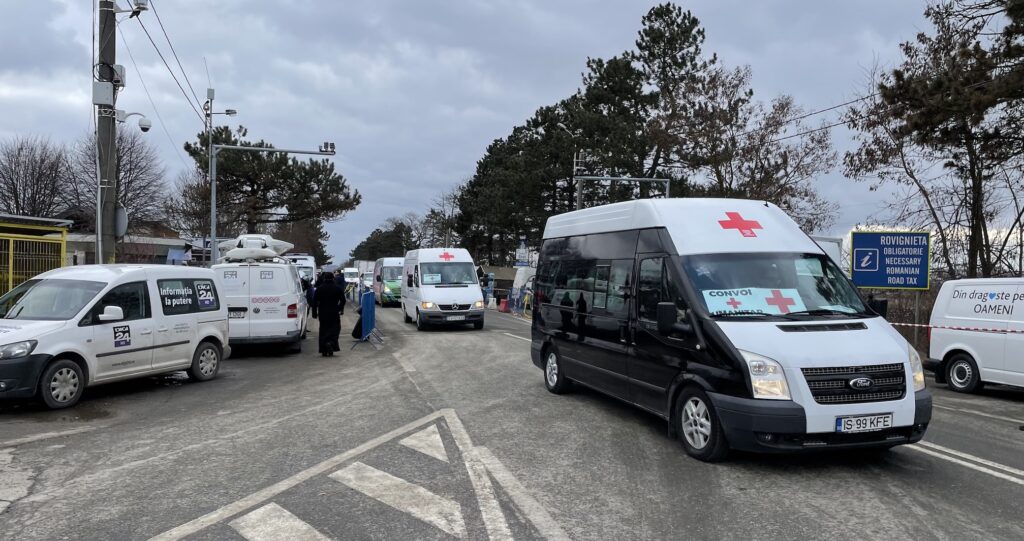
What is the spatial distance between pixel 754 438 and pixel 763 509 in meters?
0.78

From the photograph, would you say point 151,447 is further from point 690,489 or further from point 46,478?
point 690,489

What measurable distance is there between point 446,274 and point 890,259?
1187cm

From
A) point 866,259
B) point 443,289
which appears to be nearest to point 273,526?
point 443,289

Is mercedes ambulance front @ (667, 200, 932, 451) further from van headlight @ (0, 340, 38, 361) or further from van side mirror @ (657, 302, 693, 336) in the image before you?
van headlight @ (0, 340, 38, 361)

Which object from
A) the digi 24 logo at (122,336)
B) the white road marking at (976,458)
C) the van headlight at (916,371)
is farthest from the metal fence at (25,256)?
the white road marking at (976,458)

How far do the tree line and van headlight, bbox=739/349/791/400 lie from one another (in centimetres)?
3913

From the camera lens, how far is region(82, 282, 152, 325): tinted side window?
9.13m

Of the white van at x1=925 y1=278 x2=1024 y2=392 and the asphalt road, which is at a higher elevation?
the white van at x1=925 y1=278 x2=1024 y2=392

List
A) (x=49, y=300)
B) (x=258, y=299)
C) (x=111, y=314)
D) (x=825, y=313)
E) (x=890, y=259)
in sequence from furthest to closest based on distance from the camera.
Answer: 1. (x=890, y=259)
2. (x=258, y=299)
3. (x=49, y=300)
4. (x=111, y=314)
5. (x=825, y=313)

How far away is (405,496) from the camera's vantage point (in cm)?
511

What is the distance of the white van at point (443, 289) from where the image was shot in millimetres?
20016

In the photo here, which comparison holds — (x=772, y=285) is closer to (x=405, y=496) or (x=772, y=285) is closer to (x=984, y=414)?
(x=405, y=496)

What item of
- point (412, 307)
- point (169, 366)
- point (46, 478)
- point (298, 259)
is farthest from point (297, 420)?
point (298, 259)

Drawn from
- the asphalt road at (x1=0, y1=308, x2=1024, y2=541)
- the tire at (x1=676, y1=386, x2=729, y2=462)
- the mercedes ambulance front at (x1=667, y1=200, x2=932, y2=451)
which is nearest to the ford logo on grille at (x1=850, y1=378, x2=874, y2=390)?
the mercedes ambulance front at (x1=667, y1=200, x2=932, y2=451)
